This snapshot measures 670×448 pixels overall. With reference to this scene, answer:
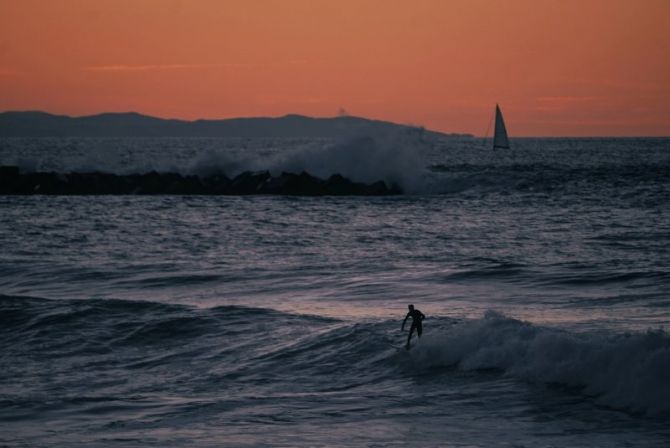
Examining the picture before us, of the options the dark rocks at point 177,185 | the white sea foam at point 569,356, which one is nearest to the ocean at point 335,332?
the white sea foam at point 569,356

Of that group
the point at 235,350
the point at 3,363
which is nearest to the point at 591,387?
the point at 235,350

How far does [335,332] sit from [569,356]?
4356 mm

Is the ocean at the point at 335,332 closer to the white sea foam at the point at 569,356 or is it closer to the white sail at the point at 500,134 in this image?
the white sea foam at the point at 569,356

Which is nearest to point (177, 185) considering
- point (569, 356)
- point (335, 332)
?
point (335, 332)

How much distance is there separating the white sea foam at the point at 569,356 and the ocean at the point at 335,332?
30 mm

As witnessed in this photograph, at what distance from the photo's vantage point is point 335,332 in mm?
16844

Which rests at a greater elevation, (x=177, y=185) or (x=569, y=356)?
(x=177, y=185)

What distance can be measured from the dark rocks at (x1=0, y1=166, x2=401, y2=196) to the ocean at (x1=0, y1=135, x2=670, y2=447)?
40.3 feet

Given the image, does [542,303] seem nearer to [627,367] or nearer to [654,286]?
[654,286]

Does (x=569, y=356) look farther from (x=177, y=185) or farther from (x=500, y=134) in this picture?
(x=500, y=134)

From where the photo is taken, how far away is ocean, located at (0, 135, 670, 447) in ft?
38.6

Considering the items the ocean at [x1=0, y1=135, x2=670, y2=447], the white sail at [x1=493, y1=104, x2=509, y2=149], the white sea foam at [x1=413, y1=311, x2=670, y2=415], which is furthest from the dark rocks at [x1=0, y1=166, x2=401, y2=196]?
the white sail at [x1=493, y1=104, x2=509, y2=149]

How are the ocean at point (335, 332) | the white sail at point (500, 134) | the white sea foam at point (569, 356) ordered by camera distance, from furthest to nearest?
the white sail at point (500, 134) → the white sea foam at point (569, 356) → the ocean at point (335, 332)

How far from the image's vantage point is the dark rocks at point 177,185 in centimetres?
4800
